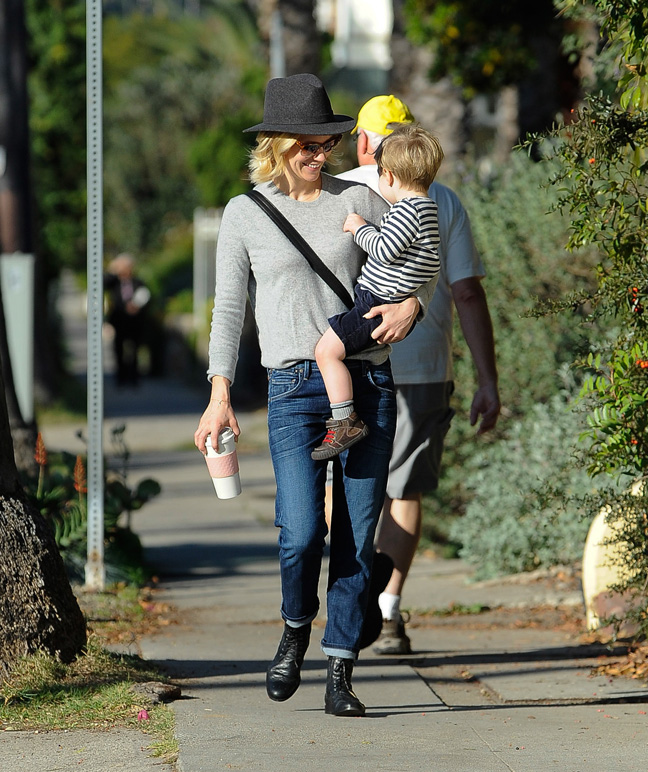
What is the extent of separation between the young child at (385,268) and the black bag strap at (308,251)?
0.06 m

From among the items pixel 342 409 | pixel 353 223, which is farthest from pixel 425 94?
pixel 342 409

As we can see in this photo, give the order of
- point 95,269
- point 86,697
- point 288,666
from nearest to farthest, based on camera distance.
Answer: point 288,666
point 86,697
point 95,269

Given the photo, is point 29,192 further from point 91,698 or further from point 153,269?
point 153,269

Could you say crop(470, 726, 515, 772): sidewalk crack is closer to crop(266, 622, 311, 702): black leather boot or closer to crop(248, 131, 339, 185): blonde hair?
crop(266, 622, 311, 702): black leather boot

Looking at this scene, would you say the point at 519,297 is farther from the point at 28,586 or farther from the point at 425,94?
the point at 425,94

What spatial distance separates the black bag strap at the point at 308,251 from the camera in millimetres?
3908

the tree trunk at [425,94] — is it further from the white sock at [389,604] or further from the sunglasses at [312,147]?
the sunglasses at [312,147]

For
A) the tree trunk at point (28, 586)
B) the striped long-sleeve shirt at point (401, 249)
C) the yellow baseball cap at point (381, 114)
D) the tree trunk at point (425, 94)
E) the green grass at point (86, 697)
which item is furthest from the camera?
the tree trunk at point (425, 94)

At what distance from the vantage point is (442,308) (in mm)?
5172

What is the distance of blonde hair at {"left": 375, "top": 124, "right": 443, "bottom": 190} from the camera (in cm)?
388

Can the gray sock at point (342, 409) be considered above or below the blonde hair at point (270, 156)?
below

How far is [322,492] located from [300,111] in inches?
46.2

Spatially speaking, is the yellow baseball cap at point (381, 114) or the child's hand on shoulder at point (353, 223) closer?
the child's hand on shoulder at point (353, 223)

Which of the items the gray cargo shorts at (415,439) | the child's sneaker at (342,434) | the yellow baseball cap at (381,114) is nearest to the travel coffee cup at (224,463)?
the child's sneaker at (342,434)
